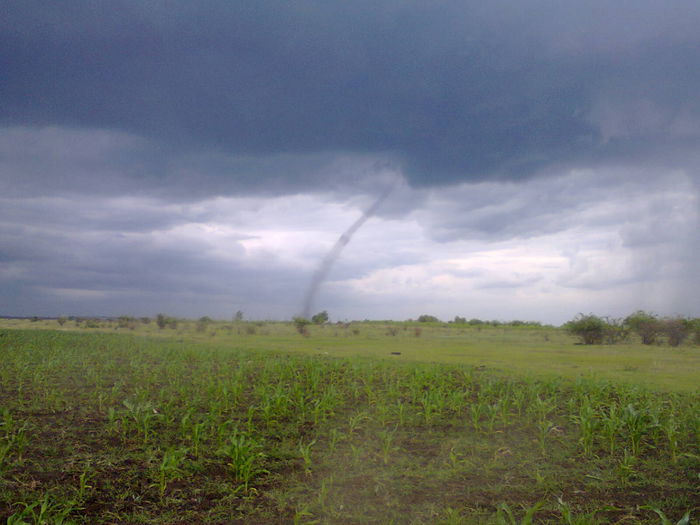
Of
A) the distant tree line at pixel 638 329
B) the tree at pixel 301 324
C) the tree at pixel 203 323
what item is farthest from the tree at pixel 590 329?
the tree at pixel 203 323

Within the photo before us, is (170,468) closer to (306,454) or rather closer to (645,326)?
(306,454)

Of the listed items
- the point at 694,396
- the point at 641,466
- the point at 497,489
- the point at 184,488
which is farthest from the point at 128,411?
the point at 694,396

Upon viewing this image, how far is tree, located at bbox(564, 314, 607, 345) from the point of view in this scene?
26.6 meters

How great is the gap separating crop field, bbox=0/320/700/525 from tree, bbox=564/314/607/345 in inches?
719

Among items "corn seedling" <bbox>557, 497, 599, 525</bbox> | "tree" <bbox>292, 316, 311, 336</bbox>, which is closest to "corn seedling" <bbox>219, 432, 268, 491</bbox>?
"corn seedling" <bbox>557, 497, 599, 525</bbox>

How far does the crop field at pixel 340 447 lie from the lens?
475 cm

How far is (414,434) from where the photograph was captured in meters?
6.73

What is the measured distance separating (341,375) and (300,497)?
15.1 feet

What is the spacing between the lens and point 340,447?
629 cm

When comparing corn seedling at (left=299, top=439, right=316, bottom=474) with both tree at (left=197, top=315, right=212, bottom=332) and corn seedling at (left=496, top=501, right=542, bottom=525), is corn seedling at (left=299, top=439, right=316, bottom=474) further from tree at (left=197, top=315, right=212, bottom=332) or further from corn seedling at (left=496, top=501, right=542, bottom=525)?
tree at (left=197, top=315, right=212, bottom=332)

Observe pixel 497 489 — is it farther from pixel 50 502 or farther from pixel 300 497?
pixel 50 502

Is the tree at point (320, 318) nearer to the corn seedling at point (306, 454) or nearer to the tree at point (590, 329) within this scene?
the tree at point (590, 329)

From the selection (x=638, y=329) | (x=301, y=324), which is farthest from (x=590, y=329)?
(x=301, y=324)

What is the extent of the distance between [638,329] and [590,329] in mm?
2334
